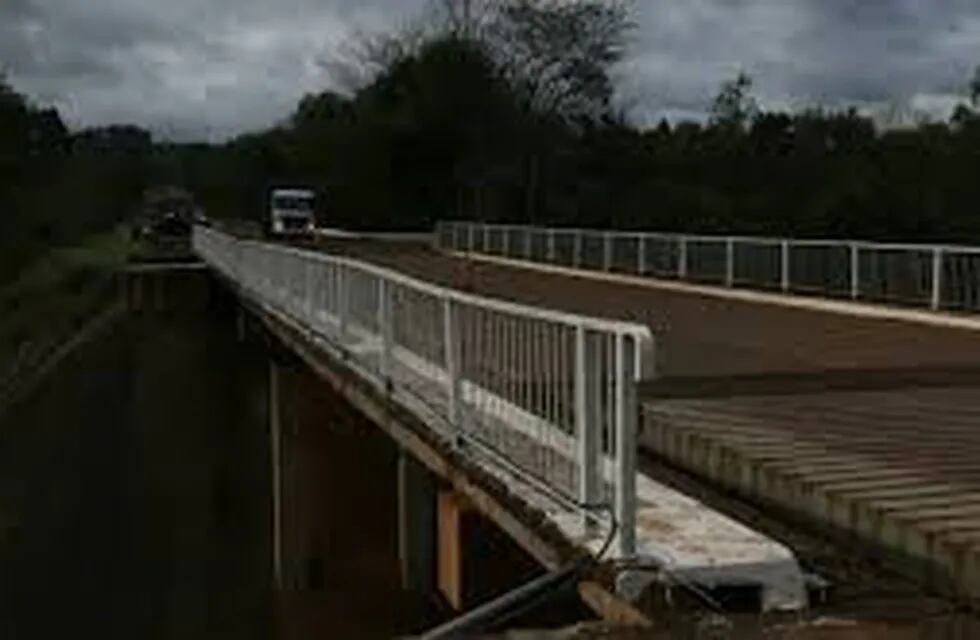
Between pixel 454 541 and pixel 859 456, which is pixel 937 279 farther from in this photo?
pixel 859 456

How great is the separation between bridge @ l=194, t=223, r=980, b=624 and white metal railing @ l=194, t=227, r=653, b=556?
15 mm

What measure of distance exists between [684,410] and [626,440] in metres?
3.76

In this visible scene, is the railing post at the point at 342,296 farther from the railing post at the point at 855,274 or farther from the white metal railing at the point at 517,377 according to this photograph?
the railing post at the point at 855,274

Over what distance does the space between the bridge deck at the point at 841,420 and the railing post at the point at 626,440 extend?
1133 millimetres

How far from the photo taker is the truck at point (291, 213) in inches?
2709

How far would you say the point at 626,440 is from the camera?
6938 millimetres

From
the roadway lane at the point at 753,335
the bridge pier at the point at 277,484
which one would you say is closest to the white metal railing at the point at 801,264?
the roadway lane at the point at 753,335

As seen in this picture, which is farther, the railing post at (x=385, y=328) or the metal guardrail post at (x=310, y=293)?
the metal guardrail post at (x=310, y=293)

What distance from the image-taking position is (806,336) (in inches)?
699

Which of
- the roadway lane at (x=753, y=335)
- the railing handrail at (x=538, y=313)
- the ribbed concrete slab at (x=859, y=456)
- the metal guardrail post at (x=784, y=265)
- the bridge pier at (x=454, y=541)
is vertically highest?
the railing handrail at (x=538, y=313)

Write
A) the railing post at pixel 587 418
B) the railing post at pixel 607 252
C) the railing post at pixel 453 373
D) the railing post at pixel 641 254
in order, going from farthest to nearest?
the railing post at pixel 607 252
the railing post at pixel 641 254
the railing post at pixel 453 373
the railing post at pixel 587 418

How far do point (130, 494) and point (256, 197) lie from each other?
6563 centimetres

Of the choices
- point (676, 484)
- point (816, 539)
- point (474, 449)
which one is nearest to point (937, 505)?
point (816, 539)

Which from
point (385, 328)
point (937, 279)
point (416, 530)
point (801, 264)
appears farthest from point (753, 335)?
point (801, 264)
